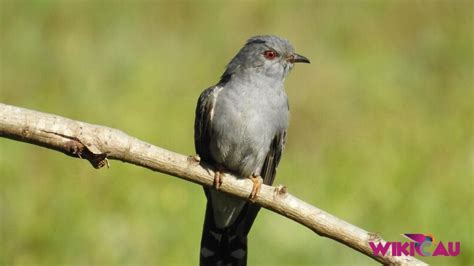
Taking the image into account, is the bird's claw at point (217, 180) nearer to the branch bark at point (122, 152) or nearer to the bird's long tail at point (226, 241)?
the branch bark at point (122, 152)

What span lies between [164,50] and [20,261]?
4.31m

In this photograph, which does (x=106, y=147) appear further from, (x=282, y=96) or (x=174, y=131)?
(x=174, y=131)

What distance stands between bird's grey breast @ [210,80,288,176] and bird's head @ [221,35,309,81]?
220mm

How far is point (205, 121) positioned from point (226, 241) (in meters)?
0.91

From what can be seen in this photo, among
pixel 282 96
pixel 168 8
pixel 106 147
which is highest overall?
pixel 168 8

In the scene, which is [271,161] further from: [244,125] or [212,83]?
[212,83]

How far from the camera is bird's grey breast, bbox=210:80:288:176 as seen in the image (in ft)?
22.8

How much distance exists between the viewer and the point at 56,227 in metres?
8.89

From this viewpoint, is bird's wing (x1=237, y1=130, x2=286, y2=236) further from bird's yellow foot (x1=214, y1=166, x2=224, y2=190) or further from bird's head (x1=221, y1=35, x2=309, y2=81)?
bird's yellow foot (x1=214, y1=166, x2=224, y2=190)

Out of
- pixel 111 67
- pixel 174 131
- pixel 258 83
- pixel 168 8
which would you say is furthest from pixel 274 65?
pixel 168 8

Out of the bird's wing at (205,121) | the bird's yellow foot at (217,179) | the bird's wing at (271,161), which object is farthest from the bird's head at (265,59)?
the bird's yellow foot at (217,179)

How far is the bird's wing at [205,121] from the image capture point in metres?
7.05

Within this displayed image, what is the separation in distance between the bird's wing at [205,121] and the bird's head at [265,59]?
330mm

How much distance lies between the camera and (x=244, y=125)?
6988mm
